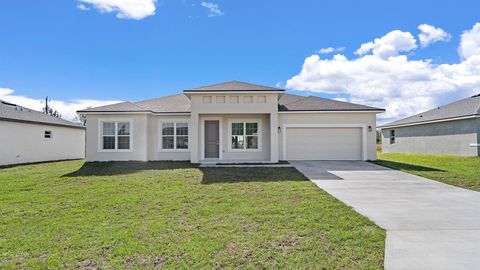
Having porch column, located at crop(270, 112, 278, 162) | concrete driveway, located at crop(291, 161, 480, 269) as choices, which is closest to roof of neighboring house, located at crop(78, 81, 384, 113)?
porch column, located at crop(270, 112, 278, 162)

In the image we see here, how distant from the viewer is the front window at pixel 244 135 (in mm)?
15273

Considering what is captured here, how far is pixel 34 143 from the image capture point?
59.0ft

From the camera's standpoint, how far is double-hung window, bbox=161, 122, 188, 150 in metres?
15.7

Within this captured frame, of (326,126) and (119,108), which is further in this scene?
(119,108)

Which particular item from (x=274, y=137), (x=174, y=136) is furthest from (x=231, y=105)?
(x=174, y=136)

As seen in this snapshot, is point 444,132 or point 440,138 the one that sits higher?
point 444,132

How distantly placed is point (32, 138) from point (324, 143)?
61.8 feet

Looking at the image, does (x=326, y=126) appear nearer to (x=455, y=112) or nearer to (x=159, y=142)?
(x=159, y=142)

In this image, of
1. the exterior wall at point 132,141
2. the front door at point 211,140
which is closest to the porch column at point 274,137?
the front door at point 211,140

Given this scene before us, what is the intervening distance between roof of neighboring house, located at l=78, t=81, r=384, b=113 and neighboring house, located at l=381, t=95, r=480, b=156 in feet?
25.7

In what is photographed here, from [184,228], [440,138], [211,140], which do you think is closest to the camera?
[184,228]

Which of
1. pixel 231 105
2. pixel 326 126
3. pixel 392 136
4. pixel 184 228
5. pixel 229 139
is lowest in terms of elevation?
pixel 184 228

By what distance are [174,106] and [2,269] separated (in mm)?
13648

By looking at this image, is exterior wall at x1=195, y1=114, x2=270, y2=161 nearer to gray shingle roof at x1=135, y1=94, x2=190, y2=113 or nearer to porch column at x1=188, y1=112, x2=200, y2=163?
porch column at x1=188, y1=112, x2=200, y2=163
